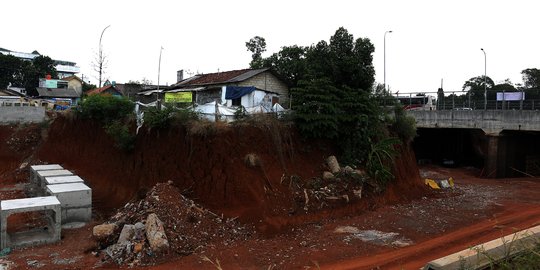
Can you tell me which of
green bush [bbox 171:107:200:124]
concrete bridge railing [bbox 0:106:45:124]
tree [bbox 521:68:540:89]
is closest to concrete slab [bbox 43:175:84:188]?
green bush [bbox 171:107:200:124]

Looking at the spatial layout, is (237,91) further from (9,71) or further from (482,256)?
(9,71)

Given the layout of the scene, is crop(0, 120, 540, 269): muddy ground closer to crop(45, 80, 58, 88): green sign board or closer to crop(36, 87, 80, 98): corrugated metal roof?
crop(36, 87, 80, 98): corrugated metal roof

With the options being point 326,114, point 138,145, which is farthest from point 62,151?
point 326,114

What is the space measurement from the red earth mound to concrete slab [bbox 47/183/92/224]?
6.05 feet

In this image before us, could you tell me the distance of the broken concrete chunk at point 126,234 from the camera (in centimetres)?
1162

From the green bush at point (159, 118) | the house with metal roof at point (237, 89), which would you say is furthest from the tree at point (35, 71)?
the green bush at point (159, 118)

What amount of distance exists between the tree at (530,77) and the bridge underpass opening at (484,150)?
1512 inches

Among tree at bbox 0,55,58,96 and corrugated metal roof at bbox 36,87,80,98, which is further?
tree at bbox 0,55,58,96

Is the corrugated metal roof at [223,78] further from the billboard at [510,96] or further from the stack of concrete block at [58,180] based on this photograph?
the billboard at [510,96]

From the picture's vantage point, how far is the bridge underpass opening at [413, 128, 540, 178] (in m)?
27.0

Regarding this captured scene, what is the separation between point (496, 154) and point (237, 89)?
60.5 ft

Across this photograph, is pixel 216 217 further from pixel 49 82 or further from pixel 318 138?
pixel 49 82

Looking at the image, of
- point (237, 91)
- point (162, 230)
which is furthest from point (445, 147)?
point (162, 230)

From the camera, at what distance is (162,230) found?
11531mm
